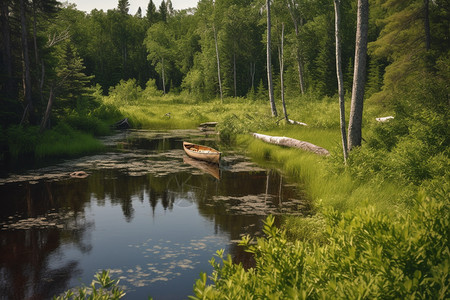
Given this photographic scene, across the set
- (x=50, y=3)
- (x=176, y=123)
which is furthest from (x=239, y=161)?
(x=176, y=123)

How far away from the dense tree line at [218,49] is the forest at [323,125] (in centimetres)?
14

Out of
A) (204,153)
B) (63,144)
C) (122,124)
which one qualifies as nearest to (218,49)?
(122,124)

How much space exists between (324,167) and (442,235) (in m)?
10.0

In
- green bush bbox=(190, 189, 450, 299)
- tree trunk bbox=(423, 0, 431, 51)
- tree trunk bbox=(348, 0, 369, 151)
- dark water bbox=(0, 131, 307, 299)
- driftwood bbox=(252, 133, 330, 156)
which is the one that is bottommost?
dark water bbox=(0, 131, 307, 299)

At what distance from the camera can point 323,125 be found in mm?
22812

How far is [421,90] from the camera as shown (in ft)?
39.9

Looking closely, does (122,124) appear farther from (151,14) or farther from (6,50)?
(151,14)

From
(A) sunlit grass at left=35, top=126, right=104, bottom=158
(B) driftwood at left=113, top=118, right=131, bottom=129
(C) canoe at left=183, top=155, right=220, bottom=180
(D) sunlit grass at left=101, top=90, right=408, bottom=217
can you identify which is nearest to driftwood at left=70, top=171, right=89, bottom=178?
(C) canoe at left=183, top=155, right=220, bottom=180

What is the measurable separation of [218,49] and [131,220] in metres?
50.5

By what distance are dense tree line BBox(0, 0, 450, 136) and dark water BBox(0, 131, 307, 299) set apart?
6335mm

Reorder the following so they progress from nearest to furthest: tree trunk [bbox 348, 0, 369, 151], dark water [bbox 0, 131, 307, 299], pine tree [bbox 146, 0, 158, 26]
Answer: dark water [bbox 0, 131, 307, 299]
tree trunk [bbox 348, 0, 369, 151]
pine tree [bbox 146, 0, 158, 26]

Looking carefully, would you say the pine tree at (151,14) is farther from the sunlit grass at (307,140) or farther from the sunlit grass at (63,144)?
the sunlit grass at (63,144)

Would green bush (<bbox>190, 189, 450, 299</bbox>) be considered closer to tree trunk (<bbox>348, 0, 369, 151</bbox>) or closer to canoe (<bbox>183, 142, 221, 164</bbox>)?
tree trunk (<bbox>348, 0, 369, 151</bbox>)

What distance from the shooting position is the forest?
3367 millimetres
